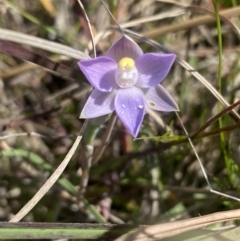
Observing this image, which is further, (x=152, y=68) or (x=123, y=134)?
(x=123, y=134)

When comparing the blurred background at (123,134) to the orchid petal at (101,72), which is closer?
the orchid petal at (101,72)

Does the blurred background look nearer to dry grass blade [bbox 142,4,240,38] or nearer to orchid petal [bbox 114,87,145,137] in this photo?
dry grass blade [bbox 142,4,240,38]

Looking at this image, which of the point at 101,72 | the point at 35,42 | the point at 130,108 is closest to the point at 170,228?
the point at 130,108

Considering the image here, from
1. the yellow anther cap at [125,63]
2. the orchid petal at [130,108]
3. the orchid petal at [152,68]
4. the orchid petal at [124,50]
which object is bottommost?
the orchid petal at [130,108]

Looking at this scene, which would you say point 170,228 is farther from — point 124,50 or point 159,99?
point 124,50

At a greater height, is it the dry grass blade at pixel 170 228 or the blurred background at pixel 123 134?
the blurred background at pixel 123 134

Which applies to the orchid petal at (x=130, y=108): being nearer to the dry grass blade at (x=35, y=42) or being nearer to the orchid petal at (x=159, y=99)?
the orchid petal at (x=159, y=99)

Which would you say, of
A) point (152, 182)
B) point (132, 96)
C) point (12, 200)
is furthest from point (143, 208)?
point (132, 96)

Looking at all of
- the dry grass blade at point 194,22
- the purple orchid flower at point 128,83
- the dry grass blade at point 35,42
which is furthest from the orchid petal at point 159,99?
the dry grass blade at point 194,22
